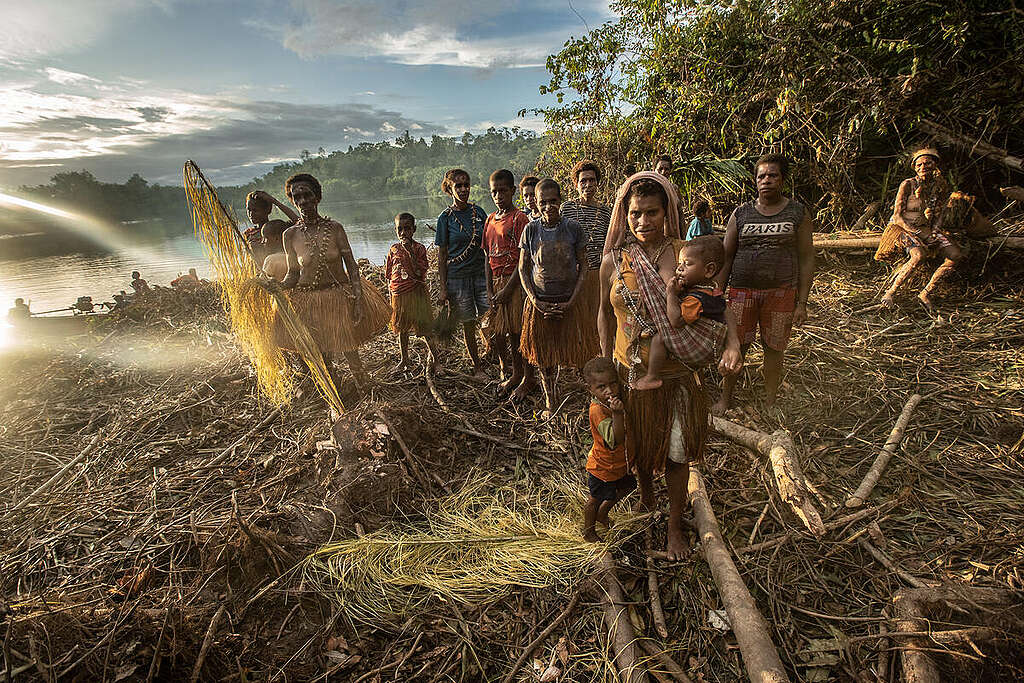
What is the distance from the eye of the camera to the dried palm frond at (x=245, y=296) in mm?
2820

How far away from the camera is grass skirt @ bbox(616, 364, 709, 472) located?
203 centimetres

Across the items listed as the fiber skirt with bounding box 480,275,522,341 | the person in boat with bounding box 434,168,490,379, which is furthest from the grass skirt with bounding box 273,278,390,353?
the fiber skirt with bounding box 480,275,522,341

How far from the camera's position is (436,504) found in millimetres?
2852

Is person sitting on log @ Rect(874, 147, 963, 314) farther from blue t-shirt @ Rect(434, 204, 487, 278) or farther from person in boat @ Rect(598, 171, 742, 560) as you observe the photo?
blue t-shirt @ Rect(434, 204, 487, 278)

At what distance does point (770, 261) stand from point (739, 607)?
220 centimetres

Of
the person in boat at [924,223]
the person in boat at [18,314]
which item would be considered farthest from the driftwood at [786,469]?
the person in boat at [18,314]

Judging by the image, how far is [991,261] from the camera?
4.60 m

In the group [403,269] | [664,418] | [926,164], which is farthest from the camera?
[403,269]

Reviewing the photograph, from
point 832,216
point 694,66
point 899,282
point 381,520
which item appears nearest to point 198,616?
point 381,520

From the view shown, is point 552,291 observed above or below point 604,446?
above

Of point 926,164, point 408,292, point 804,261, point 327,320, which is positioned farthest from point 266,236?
point 926,164

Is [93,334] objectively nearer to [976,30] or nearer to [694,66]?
[694,66]

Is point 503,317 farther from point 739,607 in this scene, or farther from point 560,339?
point 739,607

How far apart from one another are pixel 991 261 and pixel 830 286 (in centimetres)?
140
